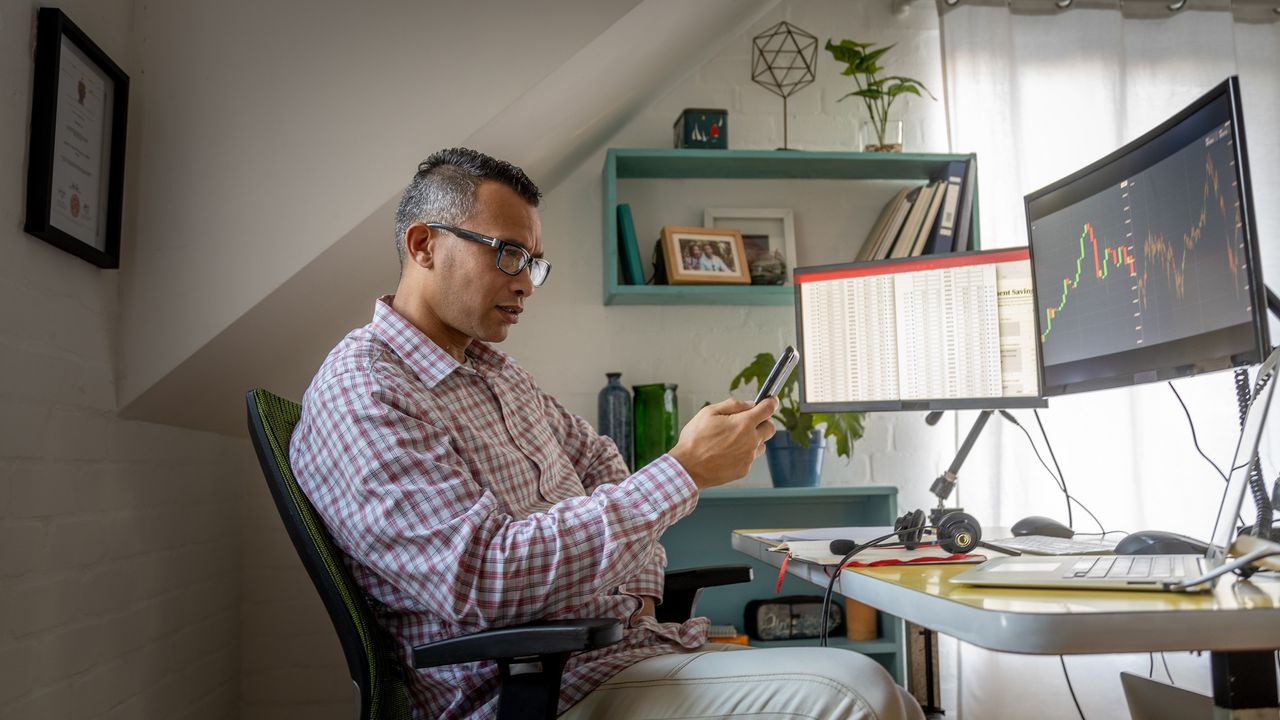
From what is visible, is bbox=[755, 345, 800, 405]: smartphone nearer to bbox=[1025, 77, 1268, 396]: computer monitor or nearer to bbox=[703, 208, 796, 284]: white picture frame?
bbox=[1025, 77, 1268, 396]: computer monitor

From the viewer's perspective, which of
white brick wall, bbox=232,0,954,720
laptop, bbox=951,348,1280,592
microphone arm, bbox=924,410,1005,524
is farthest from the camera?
white brick wall, bbox=232,0,954,720

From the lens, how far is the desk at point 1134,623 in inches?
→ 29.1

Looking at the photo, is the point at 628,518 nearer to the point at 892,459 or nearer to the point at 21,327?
the point at 21,327

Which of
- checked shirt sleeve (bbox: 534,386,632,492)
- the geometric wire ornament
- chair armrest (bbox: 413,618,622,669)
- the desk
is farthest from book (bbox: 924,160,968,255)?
chair armrest (bbox: 413,618,622,669)

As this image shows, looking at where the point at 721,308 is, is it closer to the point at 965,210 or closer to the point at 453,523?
the point at 965,210

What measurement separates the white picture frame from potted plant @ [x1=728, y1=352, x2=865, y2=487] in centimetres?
44

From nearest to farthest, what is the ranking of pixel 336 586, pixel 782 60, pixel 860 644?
pixel 336 586
pixel 860 644
pixel 782 60

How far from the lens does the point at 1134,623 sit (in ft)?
2.45

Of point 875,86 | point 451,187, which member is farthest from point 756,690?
point 875,86

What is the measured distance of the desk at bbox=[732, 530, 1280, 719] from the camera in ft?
2.43

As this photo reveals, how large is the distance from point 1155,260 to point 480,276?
973mm

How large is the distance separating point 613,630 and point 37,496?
0.99 metres

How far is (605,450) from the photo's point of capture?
6.00 ft

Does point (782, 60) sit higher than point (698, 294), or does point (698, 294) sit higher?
point (782, 60)
